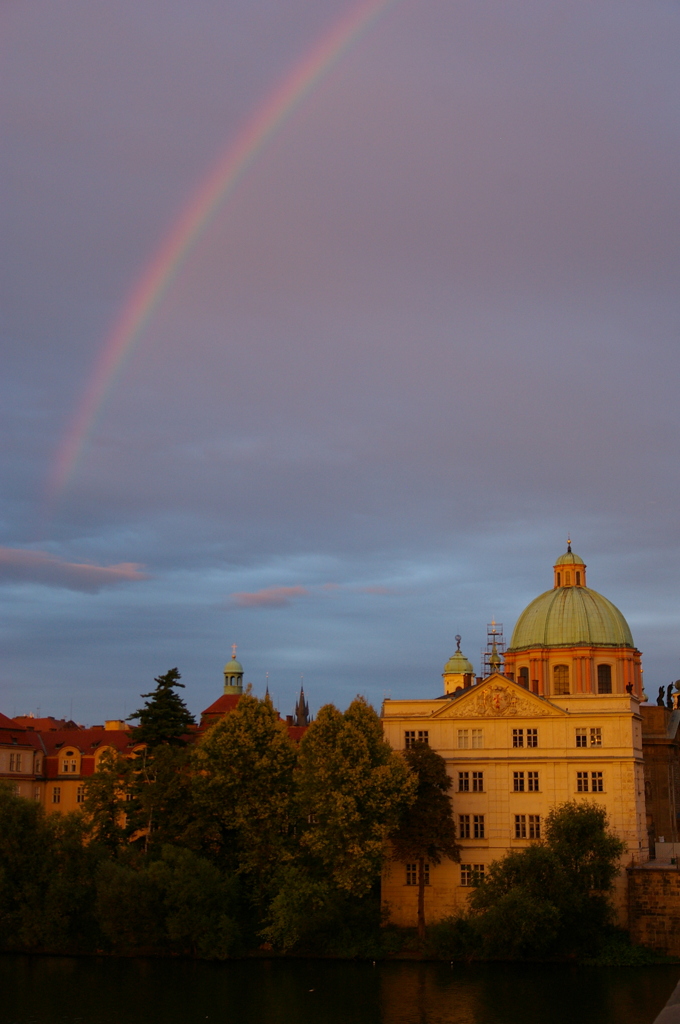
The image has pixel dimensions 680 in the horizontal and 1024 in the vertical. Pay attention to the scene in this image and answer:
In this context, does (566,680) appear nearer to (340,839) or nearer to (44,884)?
(340,839)

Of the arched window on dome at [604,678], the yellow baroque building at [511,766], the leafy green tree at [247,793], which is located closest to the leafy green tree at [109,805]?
the leafy green tree at [247,793]

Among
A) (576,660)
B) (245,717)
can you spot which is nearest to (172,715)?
(245,717)

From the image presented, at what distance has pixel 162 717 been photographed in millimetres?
76062

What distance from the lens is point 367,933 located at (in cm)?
6569

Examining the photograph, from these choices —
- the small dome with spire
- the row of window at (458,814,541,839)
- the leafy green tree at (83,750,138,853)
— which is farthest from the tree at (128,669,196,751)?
the small dome with spire

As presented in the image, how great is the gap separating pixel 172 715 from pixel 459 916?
23.3m

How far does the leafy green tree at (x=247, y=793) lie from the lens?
2621 inches

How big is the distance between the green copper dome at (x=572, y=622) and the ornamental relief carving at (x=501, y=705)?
18.6 meters

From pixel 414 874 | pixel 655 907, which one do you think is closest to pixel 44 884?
pixel 414 874

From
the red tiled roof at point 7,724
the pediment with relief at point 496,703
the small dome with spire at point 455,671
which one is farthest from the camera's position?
the small dome with spire at point 455,671

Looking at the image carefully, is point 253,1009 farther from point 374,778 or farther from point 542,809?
point 542,809

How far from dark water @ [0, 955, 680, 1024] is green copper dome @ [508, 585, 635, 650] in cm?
3318

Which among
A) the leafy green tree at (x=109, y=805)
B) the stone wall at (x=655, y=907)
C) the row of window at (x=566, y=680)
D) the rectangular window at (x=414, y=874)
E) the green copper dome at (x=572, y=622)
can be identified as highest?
the green copper dome at (x=572, y=622)

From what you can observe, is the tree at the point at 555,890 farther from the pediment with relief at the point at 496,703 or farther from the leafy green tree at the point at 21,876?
the leafy green tree at the point at 21,876
